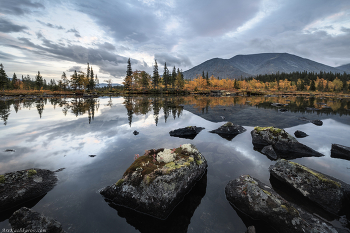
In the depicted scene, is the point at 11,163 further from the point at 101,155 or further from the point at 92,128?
the point at 92,128

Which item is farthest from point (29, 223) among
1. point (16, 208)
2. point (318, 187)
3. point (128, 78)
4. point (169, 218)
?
point (128, 78)

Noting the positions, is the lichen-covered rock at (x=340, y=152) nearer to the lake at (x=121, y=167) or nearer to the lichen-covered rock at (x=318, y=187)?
the lake at (x=121, y=167)

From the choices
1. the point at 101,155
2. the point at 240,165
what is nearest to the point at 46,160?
the point at 101,155

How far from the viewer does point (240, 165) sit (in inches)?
384

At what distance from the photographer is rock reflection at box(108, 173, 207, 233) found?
17.9 feet

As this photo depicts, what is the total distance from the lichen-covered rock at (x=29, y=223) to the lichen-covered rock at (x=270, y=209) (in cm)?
694

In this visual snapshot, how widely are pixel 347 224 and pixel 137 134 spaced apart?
49.7 ft

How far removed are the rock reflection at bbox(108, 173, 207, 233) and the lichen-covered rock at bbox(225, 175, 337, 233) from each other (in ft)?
5.77

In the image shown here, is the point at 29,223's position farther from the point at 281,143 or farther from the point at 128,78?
the point at 128,78

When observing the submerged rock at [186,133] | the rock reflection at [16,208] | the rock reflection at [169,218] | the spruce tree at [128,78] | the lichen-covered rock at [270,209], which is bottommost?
the rock reflection at [169,218]

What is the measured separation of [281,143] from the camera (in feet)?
40.9

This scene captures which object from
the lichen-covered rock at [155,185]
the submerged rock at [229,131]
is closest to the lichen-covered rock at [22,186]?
the lichen-covered rock at [155,185]

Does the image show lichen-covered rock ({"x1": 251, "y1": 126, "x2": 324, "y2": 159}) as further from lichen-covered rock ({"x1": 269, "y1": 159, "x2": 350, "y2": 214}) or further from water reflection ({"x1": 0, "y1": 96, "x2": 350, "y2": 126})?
water reflection ({"x1": 0, "y1": 96, "x2": 350, "y2": 126})

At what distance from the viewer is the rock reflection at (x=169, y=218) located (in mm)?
5461
